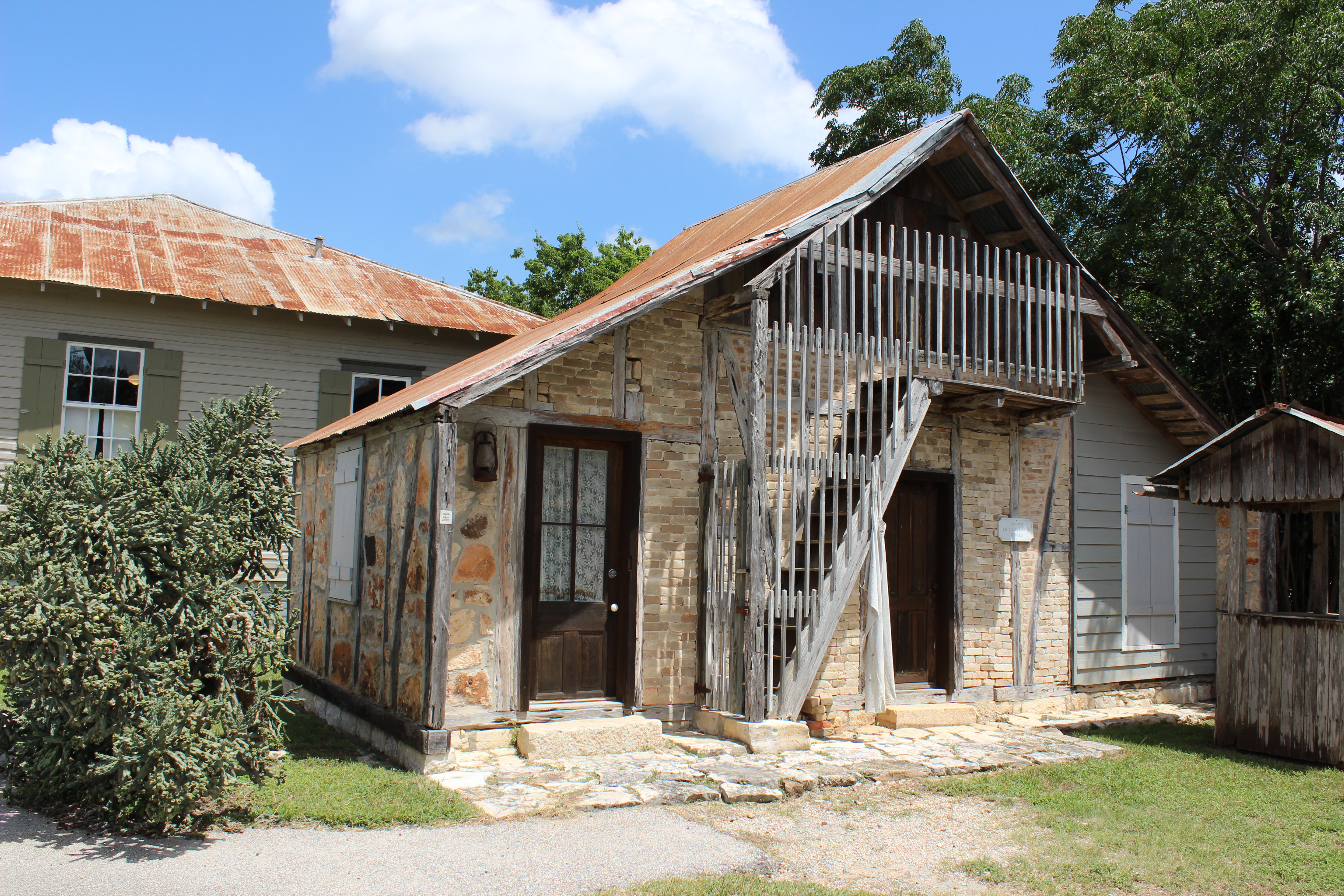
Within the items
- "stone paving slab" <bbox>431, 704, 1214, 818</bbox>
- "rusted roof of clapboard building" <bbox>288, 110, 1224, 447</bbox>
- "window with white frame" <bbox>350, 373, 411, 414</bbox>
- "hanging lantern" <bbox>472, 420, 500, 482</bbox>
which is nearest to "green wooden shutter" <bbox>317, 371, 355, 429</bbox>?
"window with white frame" <bbox>350, 373, 411, 414</bbox>

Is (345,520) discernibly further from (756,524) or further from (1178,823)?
(1178,823)

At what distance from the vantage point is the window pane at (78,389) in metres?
11.8

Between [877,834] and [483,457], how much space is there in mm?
3729

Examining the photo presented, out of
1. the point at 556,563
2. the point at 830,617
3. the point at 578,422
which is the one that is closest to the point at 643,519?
the point at 556,563

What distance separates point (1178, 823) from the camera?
6258 millimetres

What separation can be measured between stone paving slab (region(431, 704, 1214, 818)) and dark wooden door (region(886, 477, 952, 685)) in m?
0.72

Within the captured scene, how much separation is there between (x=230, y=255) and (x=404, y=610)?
8240 millimetres

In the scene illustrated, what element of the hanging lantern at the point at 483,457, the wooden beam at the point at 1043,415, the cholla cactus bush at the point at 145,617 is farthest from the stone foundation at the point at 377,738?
the wooden beam at the point at 1043,415

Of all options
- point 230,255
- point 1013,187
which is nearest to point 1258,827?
point 1013,187

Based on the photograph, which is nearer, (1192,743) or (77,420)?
(1192,743)

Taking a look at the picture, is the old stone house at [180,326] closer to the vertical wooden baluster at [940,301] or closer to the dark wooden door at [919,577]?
the dark wooden door at [919,577]

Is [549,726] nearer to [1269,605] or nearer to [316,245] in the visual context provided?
[1269,605]

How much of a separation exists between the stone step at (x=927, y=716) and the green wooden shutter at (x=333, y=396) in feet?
25.5

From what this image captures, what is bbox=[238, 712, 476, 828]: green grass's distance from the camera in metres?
5.76
